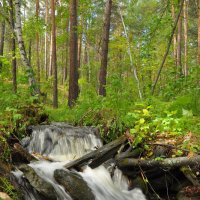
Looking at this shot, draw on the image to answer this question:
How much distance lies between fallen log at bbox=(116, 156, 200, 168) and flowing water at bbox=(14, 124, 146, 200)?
0.35 meters

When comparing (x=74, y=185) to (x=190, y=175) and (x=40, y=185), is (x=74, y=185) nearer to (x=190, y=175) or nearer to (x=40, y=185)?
(x=40, y=185)

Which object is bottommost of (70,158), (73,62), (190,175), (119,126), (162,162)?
(70,158)

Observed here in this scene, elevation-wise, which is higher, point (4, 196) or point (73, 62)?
point (73, 62)

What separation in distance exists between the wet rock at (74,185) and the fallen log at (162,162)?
876 mm

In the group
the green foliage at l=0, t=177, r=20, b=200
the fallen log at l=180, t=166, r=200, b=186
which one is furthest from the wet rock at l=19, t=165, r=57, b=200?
the fallen log at l=180, t=166, r=200, b=186

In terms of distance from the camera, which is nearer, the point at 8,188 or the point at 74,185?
the point at 8,188

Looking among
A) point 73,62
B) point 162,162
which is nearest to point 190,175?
point 162,162

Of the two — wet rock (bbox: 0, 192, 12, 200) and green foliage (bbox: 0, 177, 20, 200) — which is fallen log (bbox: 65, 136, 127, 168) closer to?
green foliage (bbox: 0, 177, 20, 200)

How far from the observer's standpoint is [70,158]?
6418 mm

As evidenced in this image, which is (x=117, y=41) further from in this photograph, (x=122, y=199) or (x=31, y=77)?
(x=122, y=199)

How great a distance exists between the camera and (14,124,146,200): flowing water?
5129 mm

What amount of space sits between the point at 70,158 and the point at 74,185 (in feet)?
5.58

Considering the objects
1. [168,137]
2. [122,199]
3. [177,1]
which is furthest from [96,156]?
[177,1]

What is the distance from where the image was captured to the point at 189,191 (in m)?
4.62
